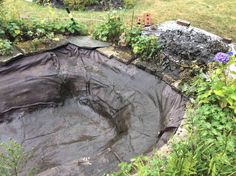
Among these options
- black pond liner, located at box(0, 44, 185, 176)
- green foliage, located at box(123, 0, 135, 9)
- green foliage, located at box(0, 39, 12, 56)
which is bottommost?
black pond liner, located at box(0, 44, 185, 176)

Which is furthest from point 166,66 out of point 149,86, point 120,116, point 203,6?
point 203,6

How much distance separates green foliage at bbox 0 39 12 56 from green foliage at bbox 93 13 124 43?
1387mm

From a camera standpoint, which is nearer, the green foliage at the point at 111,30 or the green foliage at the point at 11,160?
the green foliage at the point at 11,160

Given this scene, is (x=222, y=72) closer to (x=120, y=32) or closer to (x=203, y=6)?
(x=120, y=32)

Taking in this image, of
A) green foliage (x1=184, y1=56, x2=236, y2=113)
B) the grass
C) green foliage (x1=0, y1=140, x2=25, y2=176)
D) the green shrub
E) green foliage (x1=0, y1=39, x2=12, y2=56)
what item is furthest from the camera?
the grass

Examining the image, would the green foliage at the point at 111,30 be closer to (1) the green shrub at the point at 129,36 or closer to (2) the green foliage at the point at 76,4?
(1) the green shrub at the point at 129,36

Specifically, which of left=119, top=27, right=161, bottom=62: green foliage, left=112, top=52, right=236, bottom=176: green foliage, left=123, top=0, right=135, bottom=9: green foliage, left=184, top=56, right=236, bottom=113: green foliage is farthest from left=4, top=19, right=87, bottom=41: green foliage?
left=184, top=56, right=236, bottom=113: green foliage

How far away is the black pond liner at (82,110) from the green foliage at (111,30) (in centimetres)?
36

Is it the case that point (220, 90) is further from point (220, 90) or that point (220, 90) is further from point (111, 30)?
point (111, 30)

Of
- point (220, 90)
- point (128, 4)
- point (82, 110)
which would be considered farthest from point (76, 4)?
Answer: point (220, 90)

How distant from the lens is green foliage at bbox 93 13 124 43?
480 centimetres

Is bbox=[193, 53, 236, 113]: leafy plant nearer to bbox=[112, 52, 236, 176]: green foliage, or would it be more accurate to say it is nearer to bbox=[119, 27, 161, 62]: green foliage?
bbox=[112, 52, 236, 176]: green foliage

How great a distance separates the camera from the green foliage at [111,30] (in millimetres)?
4797

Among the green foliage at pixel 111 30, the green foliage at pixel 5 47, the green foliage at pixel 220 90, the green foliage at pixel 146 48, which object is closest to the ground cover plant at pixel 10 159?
the green foliage at pixel 5 47
